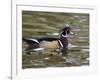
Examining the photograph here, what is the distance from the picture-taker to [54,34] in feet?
6.88

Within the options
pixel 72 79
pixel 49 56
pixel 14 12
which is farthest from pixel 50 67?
pixel 14 12

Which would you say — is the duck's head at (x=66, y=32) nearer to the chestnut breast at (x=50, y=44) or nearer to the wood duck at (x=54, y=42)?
the wood duck at (x=54, y=42)

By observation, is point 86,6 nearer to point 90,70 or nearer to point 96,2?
point 96,2

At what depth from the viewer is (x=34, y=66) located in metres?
2.03

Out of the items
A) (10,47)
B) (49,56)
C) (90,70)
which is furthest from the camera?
(90,70)

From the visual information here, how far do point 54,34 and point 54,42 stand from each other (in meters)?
0.08

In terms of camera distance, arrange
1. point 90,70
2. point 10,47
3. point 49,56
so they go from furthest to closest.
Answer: point 90,70 → point 49,56 → point 10,47

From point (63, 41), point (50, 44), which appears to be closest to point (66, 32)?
point (63, 41)

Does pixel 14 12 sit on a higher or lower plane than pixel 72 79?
higher

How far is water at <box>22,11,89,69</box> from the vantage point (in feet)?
6.62

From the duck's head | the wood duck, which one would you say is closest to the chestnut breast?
the wood duck

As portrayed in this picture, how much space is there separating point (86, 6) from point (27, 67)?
34.6 inches

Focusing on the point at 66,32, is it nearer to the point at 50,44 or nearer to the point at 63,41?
the point at 63,41

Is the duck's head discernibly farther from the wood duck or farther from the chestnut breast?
the chestnut breast
